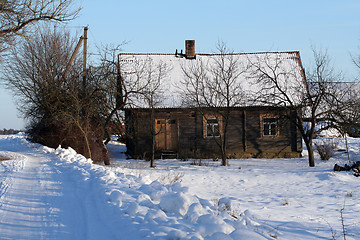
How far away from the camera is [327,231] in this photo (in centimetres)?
717

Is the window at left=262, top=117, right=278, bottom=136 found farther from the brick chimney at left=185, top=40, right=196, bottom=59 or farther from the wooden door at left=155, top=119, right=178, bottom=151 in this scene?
the brick chimney at left=185, top=40, right=196, bottom=59

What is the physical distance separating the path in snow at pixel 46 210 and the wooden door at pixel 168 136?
13151 mm

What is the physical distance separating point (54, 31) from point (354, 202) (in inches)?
958

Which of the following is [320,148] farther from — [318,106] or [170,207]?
[170,207]

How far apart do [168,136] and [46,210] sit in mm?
16571

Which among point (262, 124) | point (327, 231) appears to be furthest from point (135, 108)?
point (327, 231)

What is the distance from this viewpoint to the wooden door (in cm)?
2227

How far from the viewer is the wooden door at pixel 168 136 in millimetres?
22266

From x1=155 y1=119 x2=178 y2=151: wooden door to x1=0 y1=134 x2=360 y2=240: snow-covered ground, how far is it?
7.80m

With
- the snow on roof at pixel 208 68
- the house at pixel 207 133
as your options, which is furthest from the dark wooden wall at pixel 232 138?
the snow on roof at pixel 208 68

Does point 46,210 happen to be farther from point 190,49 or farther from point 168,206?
point 190,49

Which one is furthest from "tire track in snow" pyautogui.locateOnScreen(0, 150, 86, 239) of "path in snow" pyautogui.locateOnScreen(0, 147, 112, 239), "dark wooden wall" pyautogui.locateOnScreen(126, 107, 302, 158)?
"dark wooden wall" pyautogui.locateOnScreen(126, 107, 302, 158)

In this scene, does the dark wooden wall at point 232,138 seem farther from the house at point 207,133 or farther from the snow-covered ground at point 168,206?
the snow-covered ground at point 168,206

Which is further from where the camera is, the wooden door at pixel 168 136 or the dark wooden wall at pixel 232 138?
the wooden door at pixel 168 136
